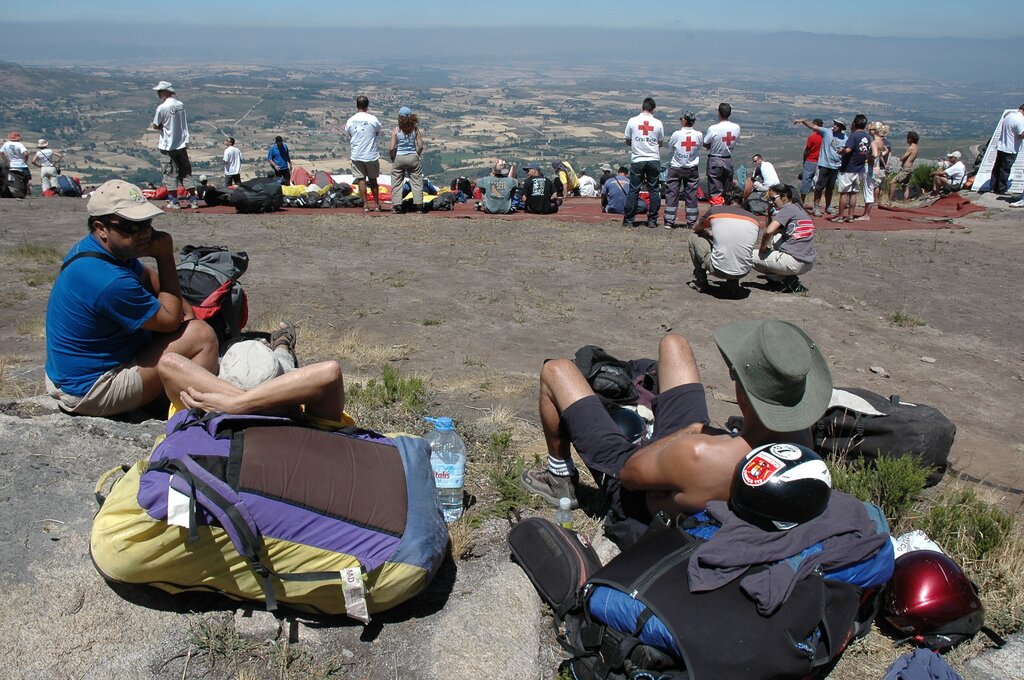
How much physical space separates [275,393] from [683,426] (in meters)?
1.80

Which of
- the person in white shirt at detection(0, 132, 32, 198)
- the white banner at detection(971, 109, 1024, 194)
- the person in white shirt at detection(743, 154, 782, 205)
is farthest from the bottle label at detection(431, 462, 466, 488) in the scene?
the white banner at detection(971, 109, 1024, 194)

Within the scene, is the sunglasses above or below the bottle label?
above

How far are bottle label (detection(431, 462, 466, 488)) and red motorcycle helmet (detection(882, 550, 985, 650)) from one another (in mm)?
1874

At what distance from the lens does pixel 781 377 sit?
9.37 ft

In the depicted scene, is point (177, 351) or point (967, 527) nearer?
point (967, 527)

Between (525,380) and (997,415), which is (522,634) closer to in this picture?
(525,380)

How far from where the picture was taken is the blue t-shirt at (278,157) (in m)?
15.8

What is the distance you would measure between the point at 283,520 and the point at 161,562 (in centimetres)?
44

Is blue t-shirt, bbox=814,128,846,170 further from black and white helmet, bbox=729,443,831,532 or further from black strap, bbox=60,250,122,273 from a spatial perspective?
black strap, bbox=60,250,122,273

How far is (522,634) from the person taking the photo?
309 centimetres

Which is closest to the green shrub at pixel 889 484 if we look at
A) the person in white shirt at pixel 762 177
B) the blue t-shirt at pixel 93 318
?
the blue t-shirt at pixel 93 318

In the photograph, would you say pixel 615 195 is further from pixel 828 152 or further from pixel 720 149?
pixel 828 152

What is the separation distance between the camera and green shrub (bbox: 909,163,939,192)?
2020 centimetres

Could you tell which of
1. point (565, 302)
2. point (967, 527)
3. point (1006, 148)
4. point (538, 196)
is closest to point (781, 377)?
point (967, 527)
